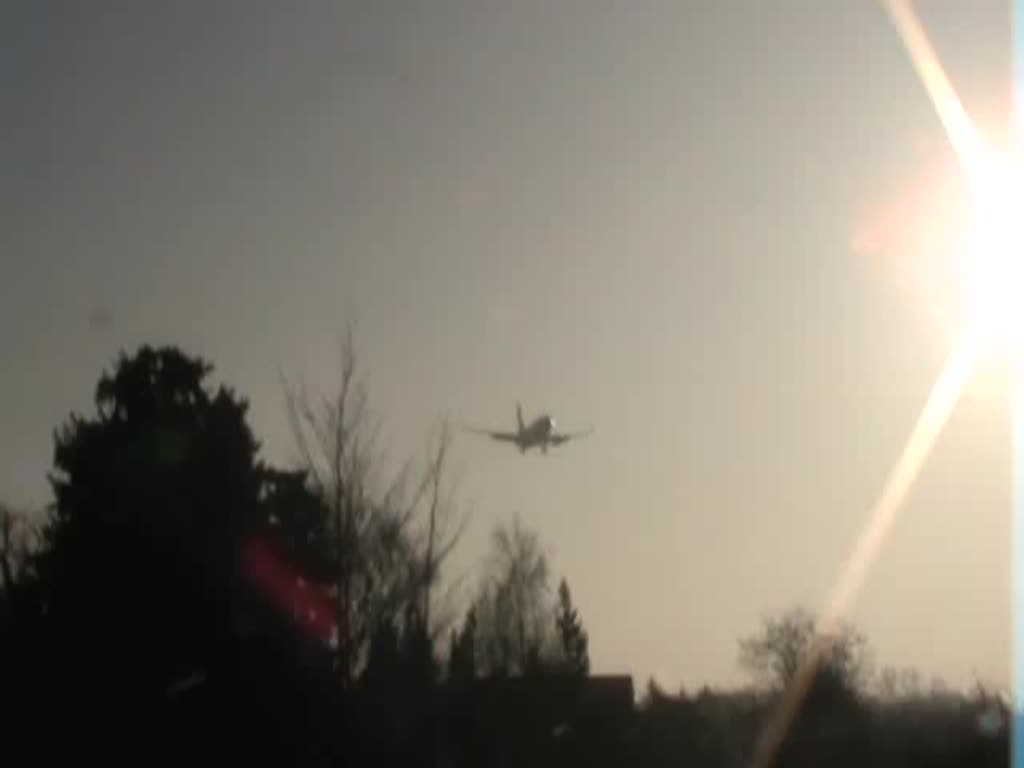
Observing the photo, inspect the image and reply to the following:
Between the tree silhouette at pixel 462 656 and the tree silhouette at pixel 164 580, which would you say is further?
the tree silhouette at pixel 462 656

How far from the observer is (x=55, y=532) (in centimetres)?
4166

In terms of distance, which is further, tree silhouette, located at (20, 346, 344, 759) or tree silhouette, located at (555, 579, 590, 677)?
tree silhouette, located at (555, 579, 590, 677)

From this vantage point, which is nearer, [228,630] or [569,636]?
[228,630]

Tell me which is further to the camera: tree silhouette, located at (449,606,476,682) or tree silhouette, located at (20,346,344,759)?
tree silhouette, located at (449,606,476,682)

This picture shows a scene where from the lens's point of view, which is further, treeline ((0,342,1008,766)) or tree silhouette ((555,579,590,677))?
tree silhouette ((555,579,590,677))

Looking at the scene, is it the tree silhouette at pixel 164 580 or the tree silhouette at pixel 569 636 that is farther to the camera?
the tree silhouette at pixel 569 636

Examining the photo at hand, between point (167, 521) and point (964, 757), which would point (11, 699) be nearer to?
point (167, 521)

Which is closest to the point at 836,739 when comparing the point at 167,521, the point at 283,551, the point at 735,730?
the point at 735,730

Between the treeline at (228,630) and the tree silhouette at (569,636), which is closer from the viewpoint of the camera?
the treeline at (228,630)

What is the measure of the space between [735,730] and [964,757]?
47.0 feet

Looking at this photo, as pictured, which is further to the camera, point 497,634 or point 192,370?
point 497,634

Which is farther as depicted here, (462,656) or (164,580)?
(462,656)

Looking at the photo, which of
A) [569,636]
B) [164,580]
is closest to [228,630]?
[164,580]

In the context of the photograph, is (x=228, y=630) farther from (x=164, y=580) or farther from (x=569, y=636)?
(x=569, y=636)
